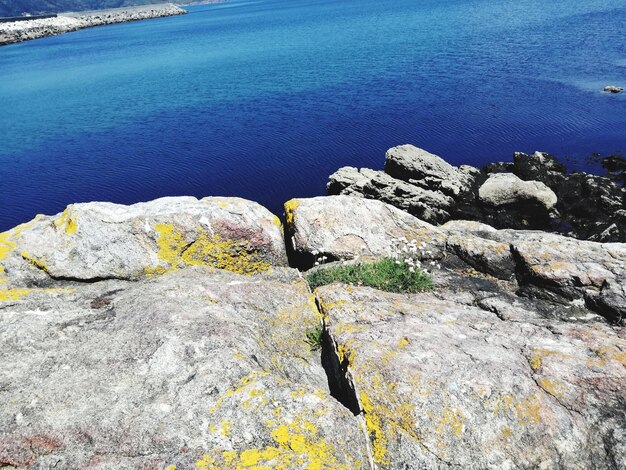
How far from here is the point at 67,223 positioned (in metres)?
11.4

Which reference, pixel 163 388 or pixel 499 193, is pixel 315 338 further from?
pixel 499 193

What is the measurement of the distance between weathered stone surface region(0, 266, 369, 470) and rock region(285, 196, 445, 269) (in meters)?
4.24

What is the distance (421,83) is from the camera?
55.1 m

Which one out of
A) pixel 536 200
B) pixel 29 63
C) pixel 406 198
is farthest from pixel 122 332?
pixel 29 63

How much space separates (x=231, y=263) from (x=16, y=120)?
5520 cm

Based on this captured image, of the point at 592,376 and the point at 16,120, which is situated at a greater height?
the point at 592,376

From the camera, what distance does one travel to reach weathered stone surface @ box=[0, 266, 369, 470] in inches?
212

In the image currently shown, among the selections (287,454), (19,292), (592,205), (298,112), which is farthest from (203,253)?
(298,112)

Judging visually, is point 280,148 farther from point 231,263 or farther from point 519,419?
point 519,419

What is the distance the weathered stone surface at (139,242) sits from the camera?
10531mm

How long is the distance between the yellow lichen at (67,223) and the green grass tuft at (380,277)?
6.20 metres

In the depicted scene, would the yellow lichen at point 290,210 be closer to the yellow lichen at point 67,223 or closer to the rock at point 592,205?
the yellow lichen at point 67,223

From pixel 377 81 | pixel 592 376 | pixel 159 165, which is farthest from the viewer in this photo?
pixel 377 81

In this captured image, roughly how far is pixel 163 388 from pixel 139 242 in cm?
596
